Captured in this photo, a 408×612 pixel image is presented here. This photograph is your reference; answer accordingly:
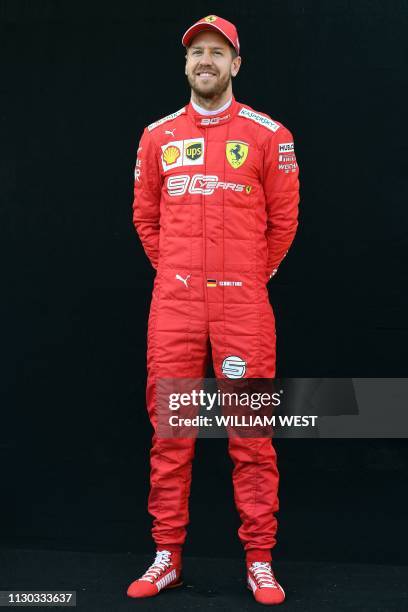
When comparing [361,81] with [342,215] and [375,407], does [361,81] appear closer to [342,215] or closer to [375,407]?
[342,215]

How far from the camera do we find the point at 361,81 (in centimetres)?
370

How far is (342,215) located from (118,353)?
94 cm

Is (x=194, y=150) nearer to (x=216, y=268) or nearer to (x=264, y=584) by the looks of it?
(x=216, y=268)

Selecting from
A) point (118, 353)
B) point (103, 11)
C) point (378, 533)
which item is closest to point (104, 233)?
point (118, 353)

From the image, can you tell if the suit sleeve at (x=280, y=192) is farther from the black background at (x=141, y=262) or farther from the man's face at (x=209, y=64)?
the black background at (x=141, y=262)

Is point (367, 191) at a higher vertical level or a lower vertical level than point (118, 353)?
higher

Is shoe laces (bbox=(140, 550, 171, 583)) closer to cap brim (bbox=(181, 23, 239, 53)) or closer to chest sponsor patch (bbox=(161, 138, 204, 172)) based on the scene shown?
chest sponsor patch (bbox=(161, 138, 204, 172))

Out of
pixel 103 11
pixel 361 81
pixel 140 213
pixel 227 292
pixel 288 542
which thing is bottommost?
pixel 288 542

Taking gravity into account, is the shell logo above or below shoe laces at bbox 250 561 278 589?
above

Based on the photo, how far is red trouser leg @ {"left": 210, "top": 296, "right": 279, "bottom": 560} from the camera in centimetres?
324

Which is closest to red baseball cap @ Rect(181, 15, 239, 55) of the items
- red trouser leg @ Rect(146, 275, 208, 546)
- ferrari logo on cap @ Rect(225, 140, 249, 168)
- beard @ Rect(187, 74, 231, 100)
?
beard @ Rect(187, 74, 231, 100)

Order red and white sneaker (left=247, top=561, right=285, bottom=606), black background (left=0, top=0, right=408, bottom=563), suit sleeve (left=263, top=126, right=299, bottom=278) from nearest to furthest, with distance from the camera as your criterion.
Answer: red and white sneaker (left=247, top=561, right=285, bottom=606) < suit sleeve (left=263, top=126, right=299, bottom=278) < black background (left=0, top=0, right=408, bottom=563)

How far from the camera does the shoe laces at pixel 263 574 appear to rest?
3.22 m

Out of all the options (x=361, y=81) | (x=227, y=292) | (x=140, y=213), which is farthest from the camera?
(x=361, y=81)
